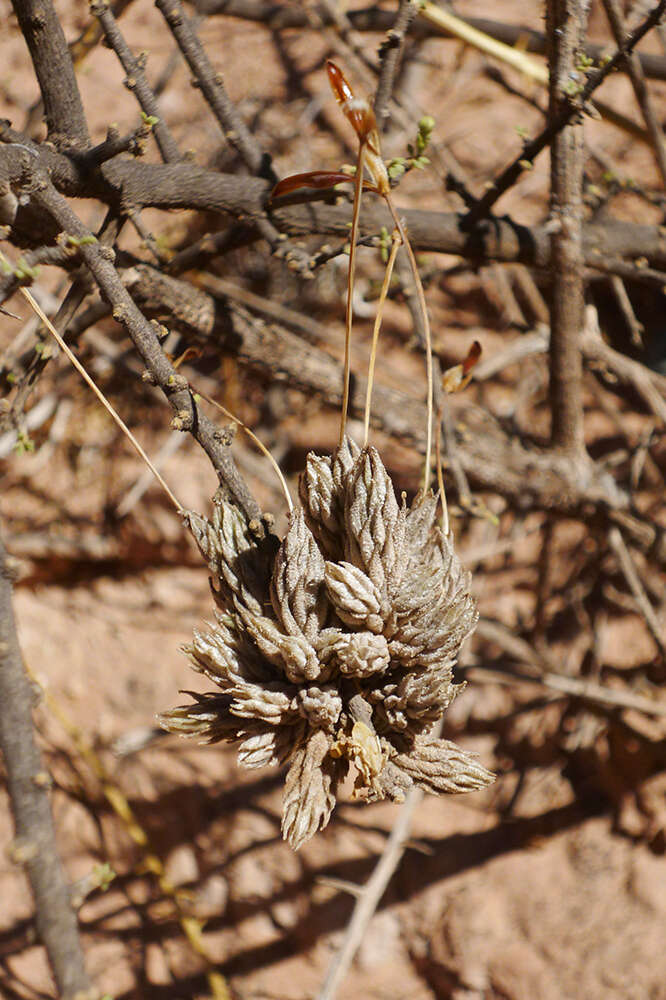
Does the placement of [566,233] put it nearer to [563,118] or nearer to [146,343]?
[563,118]

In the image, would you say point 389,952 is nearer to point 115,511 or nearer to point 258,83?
point 115,511

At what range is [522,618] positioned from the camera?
1440mm

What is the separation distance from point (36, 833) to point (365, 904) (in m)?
0.59

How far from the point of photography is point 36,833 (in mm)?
767

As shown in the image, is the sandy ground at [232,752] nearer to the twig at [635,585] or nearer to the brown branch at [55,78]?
the twig at [635,585]

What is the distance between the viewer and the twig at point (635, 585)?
3.98 ft

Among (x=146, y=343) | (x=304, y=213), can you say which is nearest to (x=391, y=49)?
(x=304, y=213)

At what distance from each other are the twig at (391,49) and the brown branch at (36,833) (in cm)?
61

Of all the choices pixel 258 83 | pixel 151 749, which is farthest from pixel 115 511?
pixel 258 83

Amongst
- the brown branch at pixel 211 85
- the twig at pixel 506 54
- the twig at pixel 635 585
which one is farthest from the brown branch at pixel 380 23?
the twig at pixel 635 585

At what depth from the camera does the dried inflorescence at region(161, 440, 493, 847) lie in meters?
0.53

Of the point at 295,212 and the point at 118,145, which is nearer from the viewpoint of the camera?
the point at 118,145

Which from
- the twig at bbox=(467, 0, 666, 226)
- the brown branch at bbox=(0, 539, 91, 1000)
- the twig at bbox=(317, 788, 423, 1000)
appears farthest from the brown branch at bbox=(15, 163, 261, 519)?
the twig at bbox=(317, 788, 423, 1000)

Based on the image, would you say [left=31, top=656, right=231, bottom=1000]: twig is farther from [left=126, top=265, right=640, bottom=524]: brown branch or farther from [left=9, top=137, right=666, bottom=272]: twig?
[left=9, top=137, right=666, bottom=272]: twig
